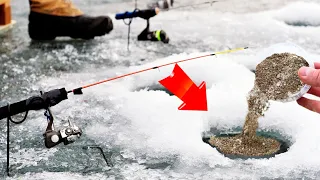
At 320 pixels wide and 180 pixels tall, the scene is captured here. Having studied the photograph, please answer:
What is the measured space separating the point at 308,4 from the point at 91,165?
3.93m

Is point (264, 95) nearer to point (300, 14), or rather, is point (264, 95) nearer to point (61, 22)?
point (61, 22)

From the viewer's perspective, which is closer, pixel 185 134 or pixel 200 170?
pixel 200 170

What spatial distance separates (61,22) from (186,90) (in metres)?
2.33

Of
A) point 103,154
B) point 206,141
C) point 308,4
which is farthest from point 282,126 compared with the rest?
point 308,4

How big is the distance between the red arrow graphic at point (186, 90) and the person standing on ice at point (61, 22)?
7.20ft

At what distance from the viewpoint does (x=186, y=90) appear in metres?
2.46

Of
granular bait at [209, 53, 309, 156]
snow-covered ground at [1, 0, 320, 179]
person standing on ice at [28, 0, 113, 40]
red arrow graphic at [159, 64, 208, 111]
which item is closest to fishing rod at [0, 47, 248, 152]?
snow-covered ground at [1, 0, 320, 179]

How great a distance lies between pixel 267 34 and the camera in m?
4.70

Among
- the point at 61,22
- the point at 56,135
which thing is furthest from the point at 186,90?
the point at 61,22

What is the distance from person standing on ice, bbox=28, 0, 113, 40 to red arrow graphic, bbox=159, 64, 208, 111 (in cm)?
219

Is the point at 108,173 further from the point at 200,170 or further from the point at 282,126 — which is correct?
the point at 282,126

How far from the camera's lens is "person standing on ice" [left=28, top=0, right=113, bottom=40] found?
445 cm

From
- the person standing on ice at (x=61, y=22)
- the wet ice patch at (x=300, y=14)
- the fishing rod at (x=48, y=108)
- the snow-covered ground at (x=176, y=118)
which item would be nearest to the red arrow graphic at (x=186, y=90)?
the snow-covered ground at (x=176, y=118)

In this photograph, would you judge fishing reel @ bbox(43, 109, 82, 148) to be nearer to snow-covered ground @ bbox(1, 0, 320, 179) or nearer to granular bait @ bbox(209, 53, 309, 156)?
snow-covered ground @ bbox(1, 0, 320, 179)
